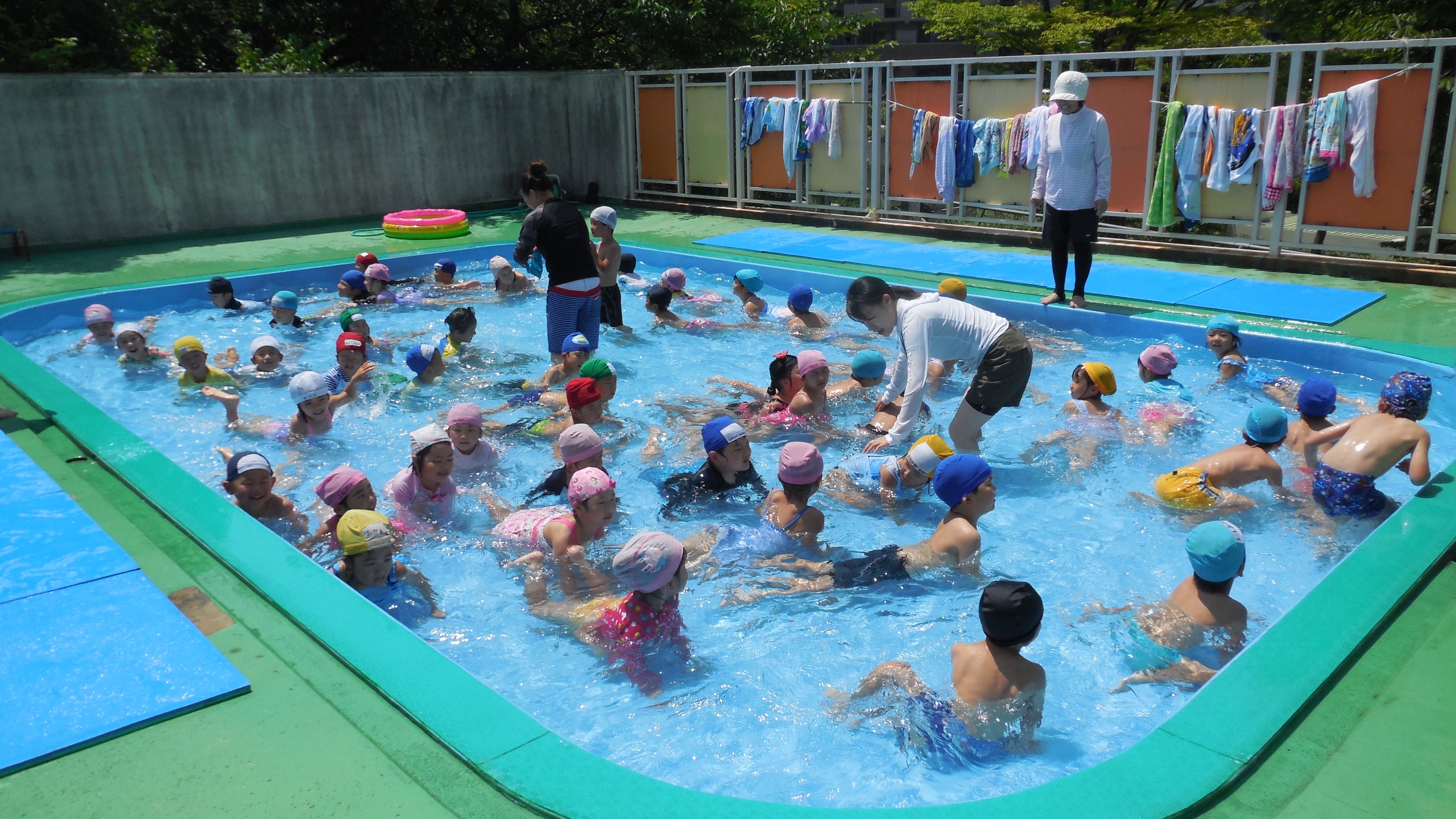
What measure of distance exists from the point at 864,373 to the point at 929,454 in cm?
197

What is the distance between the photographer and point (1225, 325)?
25.5 ft

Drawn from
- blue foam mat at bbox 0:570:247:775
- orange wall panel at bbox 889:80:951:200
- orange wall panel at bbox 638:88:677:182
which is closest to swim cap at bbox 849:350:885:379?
blue foam mat at bbox 0:570:247:775

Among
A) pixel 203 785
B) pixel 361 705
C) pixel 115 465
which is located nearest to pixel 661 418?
pixel 115 465

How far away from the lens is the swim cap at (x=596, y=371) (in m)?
6.82

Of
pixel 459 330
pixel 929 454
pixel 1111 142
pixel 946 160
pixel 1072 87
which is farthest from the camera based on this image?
pixel 946 160

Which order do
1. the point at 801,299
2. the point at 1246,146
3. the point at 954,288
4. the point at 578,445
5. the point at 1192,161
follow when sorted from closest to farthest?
1. the point at 578,445
2. the point at 954,288
3. the point at 801,299
4. the point at 1246,146
5. the point at 1192,161

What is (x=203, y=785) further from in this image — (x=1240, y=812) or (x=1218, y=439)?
(x=1218, y=439)

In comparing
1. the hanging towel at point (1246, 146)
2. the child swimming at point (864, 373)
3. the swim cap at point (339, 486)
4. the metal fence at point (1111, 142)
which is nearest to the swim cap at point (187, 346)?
the swim cap at point (339, 486)

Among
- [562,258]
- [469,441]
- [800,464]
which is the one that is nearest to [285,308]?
[562,258]

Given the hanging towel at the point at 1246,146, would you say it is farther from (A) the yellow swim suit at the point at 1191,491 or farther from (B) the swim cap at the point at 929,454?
(B) the swim cap at the point at 929,454

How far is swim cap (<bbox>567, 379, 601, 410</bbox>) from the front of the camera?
21.2 ft

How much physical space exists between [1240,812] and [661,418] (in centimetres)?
559

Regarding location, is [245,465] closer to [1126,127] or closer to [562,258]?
[562,258]

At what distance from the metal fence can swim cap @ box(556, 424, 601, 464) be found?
747cm
